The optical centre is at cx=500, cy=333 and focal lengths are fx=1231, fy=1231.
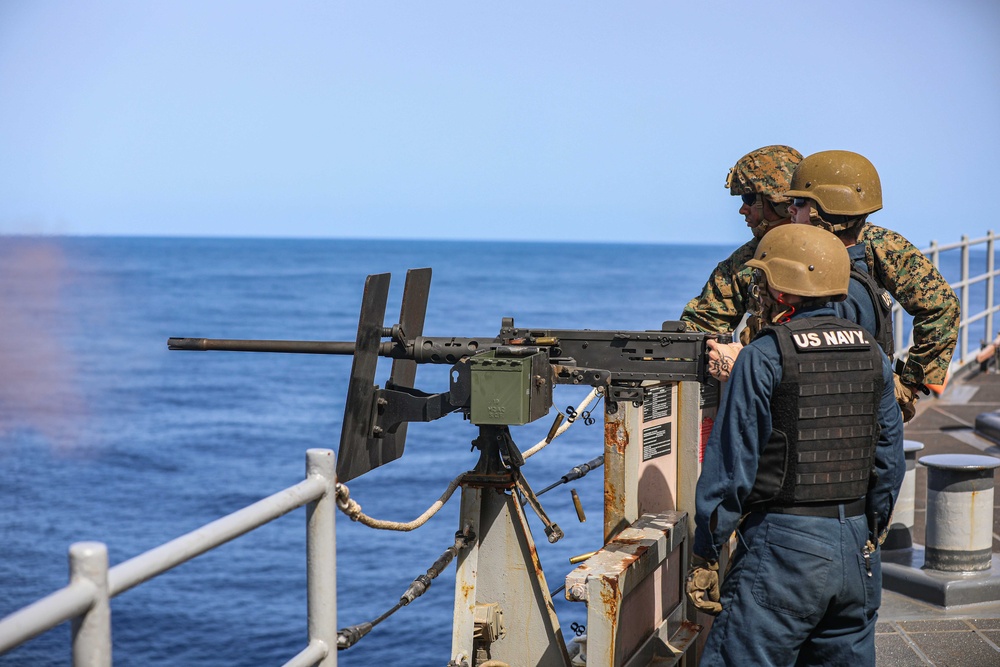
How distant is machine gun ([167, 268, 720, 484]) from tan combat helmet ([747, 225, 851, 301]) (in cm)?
91

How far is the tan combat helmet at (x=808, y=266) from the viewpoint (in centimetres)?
392

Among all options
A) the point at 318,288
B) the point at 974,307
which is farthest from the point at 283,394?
the point at 974,307

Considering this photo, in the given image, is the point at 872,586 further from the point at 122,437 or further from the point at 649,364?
the point at 122,437

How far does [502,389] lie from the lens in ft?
14.7

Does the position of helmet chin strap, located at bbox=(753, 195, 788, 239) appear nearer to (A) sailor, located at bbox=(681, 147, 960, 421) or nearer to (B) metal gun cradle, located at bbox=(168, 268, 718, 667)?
(A) sailor, located at bbox=(681, 147, 960, 421)

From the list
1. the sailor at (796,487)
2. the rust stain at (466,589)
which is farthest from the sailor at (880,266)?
the rust stain at (466,589)

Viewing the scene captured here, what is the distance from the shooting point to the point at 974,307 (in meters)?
94.1

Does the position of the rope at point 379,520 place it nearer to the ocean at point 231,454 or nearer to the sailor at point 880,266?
the sailor at point 880,266

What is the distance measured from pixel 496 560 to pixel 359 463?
0.69m

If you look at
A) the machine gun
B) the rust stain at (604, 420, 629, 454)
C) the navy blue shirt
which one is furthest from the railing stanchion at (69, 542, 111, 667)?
the rust stain at (604, 420, 629, 454)

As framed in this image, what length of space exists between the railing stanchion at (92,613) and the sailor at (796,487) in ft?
6.67

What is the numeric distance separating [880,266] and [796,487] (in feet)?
5.53

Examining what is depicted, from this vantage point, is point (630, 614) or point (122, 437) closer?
point (630, 614)

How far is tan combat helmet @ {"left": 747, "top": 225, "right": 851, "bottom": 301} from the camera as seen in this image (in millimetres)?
3924
